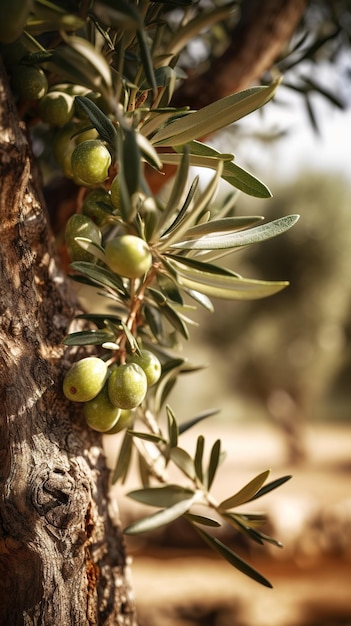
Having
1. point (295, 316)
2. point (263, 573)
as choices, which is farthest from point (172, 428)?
point (295, 316)

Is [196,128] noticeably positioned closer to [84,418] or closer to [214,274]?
[214,274]

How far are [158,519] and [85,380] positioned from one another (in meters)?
0.19

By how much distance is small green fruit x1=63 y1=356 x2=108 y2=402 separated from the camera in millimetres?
564

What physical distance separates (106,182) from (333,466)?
26.8 feet

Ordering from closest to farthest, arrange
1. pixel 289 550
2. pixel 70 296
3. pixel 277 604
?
pixel 70 296
pixel 277 604
pixel 289 550

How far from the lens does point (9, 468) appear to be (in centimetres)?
59

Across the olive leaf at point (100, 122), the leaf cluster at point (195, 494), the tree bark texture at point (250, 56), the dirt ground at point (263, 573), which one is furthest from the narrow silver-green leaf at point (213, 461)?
the dirt ground at point (263, 573)

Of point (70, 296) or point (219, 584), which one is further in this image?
point (219, 584)

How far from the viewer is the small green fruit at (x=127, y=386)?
0.55 meters

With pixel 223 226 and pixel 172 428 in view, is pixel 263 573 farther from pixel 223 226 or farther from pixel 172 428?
pixel 223 226

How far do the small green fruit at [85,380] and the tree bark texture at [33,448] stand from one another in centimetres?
5

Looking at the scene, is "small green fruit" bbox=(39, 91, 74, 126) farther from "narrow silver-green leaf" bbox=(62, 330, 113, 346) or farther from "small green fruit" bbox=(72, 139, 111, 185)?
"narrow silver-green leaf" bbox=(62, 330, 113, 346)

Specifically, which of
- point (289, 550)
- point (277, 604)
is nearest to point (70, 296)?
point (277, 604)

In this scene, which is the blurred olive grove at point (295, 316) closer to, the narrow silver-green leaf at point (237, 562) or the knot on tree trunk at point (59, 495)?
the narrow silver-green leaf at point (237, 562)
